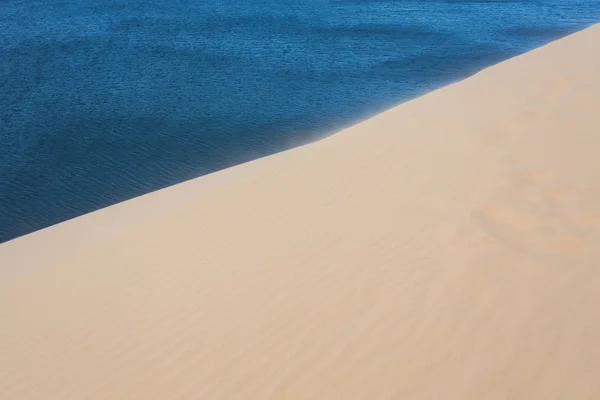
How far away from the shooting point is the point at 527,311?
4.08 meters

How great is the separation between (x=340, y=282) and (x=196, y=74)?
10.8m

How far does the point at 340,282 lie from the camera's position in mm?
4738

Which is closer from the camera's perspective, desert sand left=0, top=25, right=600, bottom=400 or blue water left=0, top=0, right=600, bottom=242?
desert sand left=0, top=25, right=600, bottom=400

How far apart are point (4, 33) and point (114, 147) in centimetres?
1062

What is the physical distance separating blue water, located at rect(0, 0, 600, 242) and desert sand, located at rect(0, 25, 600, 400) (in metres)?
2.37

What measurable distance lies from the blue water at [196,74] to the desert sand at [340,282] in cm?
237

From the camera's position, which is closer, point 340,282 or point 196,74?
point 340,282

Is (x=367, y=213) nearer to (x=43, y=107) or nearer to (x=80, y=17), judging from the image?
(x=43, y=107)

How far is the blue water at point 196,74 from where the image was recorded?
977 centimetres

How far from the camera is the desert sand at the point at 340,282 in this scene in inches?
148

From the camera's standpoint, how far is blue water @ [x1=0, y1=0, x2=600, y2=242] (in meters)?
9.77

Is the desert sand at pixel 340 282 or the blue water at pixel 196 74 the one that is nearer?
the desert sand at pixel 340 282

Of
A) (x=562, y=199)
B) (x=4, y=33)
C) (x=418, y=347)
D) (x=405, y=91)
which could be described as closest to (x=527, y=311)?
(x=418, y=347)

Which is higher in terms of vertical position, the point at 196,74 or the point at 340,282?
the point at 196,74
